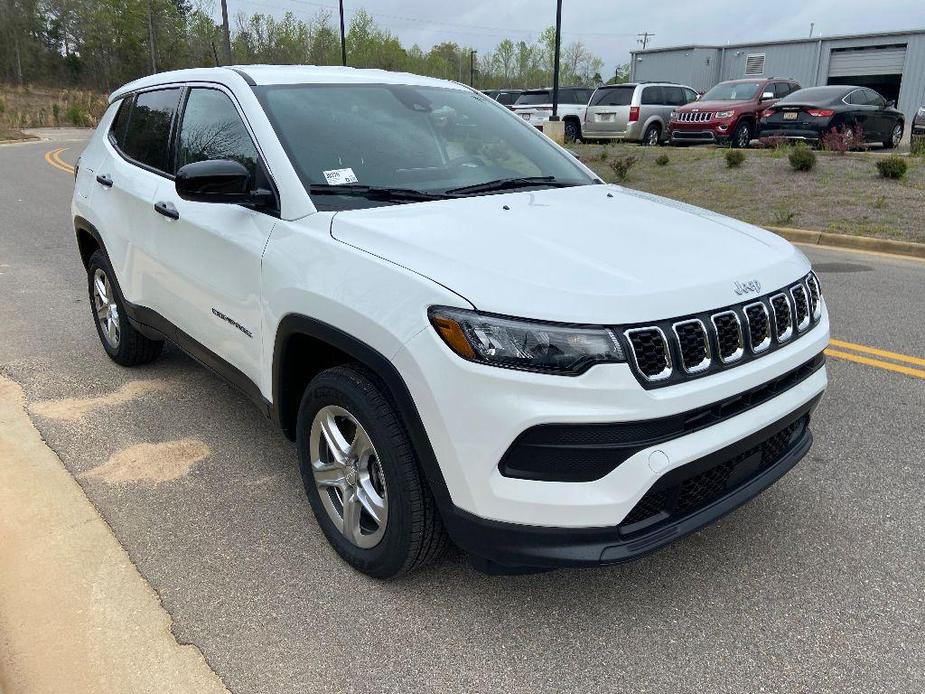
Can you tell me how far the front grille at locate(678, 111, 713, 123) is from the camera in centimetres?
1803

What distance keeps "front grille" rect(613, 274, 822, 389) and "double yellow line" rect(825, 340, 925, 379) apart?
2.77 m

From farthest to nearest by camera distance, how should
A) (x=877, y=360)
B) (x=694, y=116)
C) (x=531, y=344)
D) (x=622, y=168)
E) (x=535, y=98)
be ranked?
(x=535, y=98) < (x=694, y=116) < (x=622, y=168) < (x=877, y=360) < (x=531, y=344)

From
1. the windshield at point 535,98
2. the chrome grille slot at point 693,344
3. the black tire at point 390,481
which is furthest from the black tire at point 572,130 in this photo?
the chrome grille slot at point 693,344

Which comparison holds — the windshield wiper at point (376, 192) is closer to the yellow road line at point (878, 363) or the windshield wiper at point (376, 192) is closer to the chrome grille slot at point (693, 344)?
the chrome grille slot at point (693, 344)

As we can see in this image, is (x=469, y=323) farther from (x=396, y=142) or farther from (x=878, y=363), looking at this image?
(x=878, y=363)

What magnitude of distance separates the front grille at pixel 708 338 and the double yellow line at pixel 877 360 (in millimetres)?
2770

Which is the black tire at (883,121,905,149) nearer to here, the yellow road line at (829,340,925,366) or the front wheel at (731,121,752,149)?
the front wheel at (731,121,752,149)

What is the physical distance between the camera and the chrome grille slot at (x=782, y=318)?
2559 mm

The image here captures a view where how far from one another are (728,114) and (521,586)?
17327mm

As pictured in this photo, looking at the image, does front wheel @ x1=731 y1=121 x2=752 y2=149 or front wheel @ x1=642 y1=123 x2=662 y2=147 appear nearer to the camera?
front wheel @ x1=731 y1=121 x2=752 y2=149

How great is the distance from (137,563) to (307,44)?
84.4 m

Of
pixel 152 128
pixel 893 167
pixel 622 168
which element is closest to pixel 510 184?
pixel 152 128

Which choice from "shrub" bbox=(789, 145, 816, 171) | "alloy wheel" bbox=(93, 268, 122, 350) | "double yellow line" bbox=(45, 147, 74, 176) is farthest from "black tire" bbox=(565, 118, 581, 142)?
"alloy wheel" bbox=(93, 268, 122, 350)

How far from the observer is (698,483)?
240 centimetres
